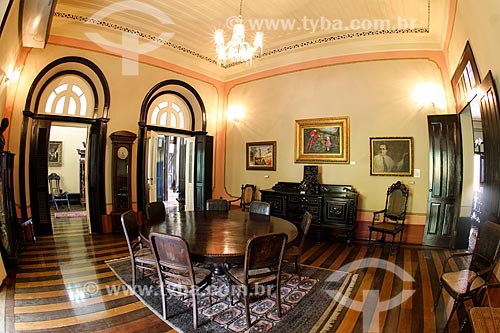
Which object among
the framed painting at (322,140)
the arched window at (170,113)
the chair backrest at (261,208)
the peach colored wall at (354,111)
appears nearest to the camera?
the chair backrest at (261,208)

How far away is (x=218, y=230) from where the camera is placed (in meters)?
2.79

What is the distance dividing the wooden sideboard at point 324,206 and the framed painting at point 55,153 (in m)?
7.39

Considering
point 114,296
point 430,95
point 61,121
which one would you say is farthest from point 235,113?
point 114,296

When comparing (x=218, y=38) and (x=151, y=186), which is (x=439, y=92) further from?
(x=151, y=186)

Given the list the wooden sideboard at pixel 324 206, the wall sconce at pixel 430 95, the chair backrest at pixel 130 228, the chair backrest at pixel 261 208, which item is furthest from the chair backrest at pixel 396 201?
the chair backrest at pixel 130 228

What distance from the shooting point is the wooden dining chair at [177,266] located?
6.86 ft

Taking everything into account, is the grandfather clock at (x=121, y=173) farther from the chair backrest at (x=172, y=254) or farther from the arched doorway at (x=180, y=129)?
the chair backrest at (x=172, y=254)

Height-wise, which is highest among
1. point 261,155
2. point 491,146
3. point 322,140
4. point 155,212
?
point 322,140

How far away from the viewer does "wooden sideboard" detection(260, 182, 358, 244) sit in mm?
4664

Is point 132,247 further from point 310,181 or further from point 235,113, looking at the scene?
point 235,113

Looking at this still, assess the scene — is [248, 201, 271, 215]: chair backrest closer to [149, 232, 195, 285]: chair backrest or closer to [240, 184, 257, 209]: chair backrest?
[149, 232, 195, 285]: chair backrest

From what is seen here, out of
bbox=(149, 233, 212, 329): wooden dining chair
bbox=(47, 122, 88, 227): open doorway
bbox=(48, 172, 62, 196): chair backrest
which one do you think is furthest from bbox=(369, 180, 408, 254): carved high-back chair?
bbox=(48, 172, 62, 196): chair backrest

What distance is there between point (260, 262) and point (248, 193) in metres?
4.12

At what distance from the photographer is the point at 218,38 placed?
3574mm
